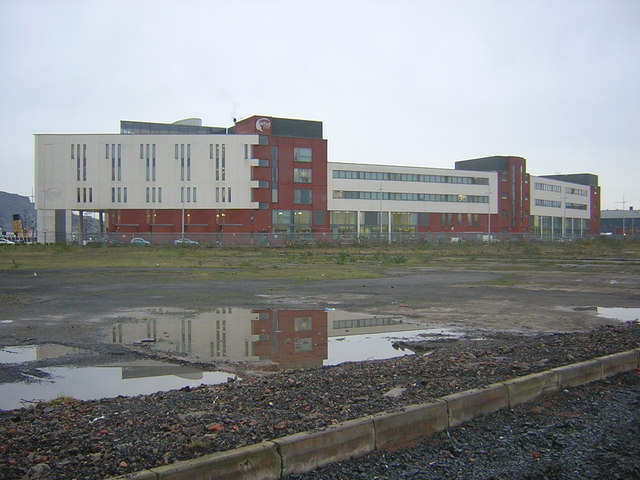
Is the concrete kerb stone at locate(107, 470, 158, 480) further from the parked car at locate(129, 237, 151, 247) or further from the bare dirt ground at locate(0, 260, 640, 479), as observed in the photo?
the parked car at locate(129, 237, 151, 247)

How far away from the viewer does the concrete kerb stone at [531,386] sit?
6344 millimetres

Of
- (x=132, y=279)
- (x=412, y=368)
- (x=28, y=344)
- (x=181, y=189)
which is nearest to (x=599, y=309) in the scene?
(x=412, y=368)

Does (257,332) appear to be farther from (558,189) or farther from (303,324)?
(558,189)

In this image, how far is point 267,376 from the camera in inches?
303

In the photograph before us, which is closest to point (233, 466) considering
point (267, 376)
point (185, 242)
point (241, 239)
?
point (267, 376)

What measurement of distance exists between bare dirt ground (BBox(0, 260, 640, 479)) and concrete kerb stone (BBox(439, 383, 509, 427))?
29 centimetres

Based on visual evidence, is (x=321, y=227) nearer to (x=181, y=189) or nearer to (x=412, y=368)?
(x=181, y=189)

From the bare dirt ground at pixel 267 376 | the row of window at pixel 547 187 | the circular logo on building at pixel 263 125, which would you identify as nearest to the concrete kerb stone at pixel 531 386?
the bare dirt ground at pixel 267 376

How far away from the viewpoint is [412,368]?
24.9ft

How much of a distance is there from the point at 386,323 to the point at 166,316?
17.3 feet

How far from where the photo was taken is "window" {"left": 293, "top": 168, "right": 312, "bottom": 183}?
84.8 meters

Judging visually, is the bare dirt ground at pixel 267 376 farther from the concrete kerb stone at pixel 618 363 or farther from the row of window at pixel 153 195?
the row of window at pixel 153 195

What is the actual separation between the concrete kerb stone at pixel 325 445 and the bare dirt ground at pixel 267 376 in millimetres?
261

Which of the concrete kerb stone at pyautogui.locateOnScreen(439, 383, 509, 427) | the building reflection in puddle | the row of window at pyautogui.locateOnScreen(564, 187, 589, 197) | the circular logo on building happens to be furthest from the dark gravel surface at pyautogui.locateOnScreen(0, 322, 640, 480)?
the row of window at pyautogui.locateOnScreen(564, 187, 589, 197)
